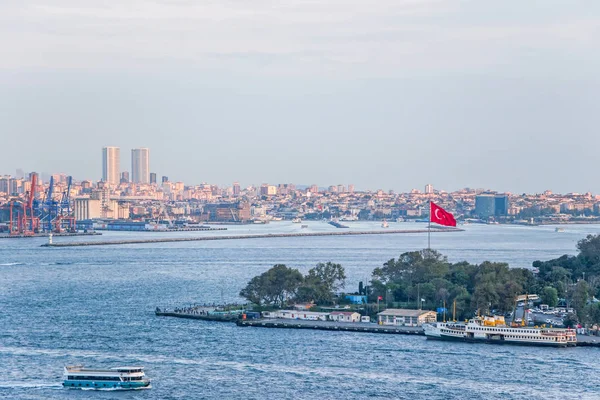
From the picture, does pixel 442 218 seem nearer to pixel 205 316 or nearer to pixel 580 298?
pixel 580 298

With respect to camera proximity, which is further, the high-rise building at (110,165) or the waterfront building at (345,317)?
the high-rise building at (110,165)

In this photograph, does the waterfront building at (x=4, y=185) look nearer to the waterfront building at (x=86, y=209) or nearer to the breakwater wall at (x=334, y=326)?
the waterfront building at (x=86, y=209)

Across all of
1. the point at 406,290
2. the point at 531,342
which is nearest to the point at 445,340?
the point at 531,342

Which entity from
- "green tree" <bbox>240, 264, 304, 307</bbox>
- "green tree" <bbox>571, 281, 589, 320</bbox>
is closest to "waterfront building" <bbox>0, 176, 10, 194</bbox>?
"green tree" <bbox>240, 264, 304, 307</bbox>

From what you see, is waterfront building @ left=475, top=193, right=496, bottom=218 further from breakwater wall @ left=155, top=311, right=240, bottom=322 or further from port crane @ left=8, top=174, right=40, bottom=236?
breakwater wall @ left=155, top=311, right=240, bottom=322

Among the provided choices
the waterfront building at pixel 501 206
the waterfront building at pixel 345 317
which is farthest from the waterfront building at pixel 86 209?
the waterfront building at pixel 345 317

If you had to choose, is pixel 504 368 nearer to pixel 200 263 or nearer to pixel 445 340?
pixel 445 340

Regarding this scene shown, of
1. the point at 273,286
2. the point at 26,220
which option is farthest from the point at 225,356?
the point at 26,220
